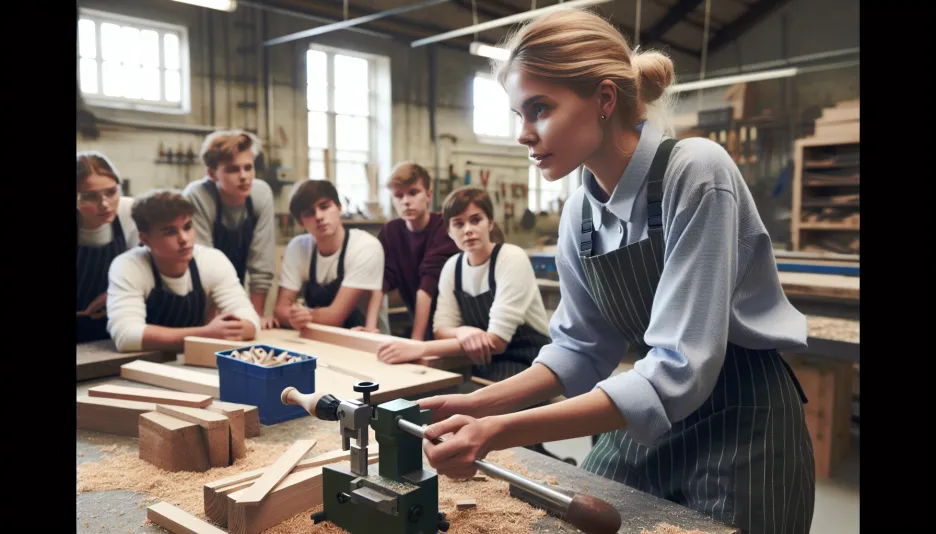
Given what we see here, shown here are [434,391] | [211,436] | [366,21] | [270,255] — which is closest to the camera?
[211,436]

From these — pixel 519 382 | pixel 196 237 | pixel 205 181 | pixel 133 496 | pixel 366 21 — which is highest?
pixel 366 21

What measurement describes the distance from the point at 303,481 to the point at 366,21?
10.7 ft

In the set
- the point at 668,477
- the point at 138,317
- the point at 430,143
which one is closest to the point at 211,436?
the point at 668,477

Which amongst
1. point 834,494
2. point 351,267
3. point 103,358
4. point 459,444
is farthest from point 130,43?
point 834,494

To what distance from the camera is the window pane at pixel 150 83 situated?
3.84 metres

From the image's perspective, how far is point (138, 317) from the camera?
2.72m

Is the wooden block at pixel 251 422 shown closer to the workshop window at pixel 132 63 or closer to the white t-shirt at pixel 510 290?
the white t-shirt at pixel 510 290

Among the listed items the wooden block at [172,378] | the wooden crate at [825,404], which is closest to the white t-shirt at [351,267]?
the wooden block at [172,378]

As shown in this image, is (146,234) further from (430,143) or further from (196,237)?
(430,143)

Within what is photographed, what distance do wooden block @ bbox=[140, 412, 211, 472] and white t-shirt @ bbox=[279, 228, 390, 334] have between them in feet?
5.91

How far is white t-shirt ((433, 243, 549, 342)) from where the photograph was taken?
2.64m

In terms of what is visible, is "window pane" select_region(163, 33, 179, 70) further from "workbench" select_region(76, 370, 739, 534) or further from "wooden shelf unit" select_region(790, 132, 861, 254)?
"wooden shelf unit" select_region(790, 132, 861, 254)

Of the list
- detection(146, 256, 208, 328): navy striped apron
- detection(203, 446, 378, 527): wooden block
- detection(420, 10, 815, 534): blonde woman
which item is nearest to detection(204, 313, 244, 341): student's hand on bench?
detection(146, 256, 208, 328): navy striped apron

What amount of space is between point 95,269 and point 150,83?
126 cm
